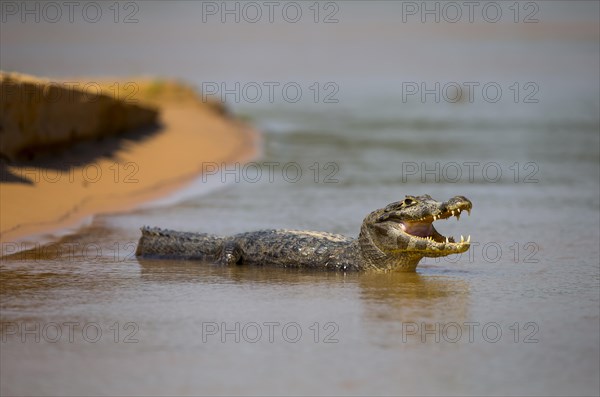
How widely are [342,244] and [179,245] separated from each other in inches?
54.2

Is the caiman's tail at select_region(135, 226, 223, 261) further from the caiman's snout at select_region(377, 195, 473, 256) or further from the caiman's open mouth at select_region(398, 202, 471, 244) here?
the caiman's open mouth at select_region(398, 202, 471, 244)

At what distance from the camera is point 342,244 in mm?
9070

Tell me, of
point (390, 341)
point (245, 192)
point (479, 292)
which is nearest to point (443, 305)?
point (479, 292)

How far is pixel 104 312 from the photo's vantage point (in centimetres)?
740

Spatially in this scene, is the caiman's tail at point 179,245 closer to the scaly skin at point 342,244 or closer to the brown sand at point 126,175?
the scaly skin at point 342,244

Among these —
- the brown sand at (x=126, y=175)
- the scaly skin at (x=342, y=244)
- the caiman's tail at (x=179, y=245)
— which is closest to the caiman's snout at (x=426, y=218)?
the scaly skin at (x=342, y=244)

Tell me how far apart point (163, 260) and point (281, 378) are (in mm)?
3508

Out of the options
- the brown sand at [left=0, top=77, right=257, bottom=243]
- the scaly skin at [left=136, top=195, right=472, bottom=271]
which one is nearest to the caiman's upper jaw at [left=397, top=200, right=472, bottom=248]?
the scaly skin at [left=136, top=195, right=472, bottom=271]

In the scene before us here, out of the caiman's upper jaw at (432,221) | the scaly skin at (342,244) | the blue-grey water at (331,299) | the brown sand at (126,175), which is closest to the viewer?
the blue-grey water at (331,299)

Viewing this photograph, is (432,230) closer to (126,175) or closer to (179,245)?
(179,245)

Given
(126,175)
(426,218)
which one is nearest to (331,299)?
(426,218)

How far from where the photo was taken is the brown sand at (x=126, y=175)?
10.9 metres

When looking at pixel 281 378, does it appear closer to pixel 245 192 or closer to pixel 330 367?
pixel 330 367

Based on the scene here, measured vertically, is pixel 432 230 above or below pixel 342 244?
above
